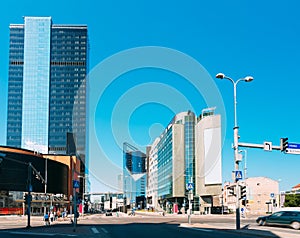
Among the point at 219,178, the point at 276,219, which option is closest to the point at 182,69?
the point at 276,219

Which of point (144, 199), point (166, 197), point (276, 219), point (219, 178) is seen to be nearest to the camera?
point (276, 219)

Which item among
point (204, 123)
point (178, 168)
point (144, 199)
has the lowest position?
point (144, 199)

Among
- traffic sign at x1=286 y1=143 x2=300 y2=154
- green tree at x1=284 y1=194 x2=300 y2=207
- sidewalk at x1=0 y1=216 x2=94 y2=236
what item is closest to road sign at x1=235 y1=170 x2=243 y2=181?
traffic sign at x1=286 y1=143 x2=300 y2=154

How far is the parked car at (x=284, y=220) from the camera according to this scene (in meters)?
36.2

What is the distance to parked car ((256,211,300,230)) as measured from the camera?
119ft

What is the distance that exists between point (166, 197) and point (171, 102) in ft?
349

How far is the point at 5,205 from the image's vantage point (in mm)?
97562

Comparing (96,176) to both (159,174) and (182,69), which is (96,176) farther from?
(159,174)

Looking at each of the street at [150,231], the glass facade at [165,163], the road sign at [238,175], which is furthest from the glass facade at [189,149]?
the road sign at [238,175]

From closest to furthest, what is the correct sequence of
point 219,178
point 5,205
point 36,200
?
point 5,205 < point 36,200 < point 219,178

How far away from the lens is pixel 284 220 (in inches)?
1470

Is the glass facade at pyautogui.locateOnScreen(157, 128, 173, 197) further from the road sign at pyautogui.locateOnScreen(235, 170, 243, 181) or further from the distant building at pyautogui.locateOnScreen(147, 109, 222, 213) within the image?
the road sign at pyautogui.locateOnScreen(235, 170, 243, 181)

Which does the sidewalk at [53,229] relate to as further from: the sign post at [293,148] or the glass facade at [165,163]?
the glass facade at [165,163]

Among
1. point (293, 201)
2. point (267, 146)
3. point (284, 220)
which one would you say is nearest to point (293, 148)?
point (267, 146)
